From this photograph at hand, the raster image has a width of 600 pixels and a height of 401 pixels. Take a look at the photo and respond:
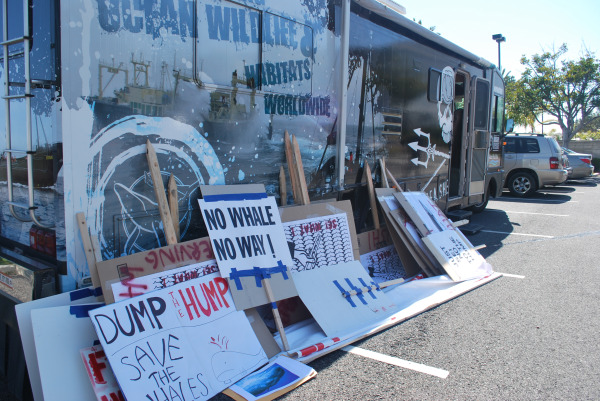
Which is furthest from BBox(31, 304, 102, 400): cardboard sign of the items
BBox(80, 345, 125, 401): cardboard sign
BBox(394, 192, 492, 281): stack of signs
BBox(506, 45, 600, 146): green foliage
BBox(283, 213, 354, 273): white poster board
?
BBox(506, 45, 600, 146): green foliage

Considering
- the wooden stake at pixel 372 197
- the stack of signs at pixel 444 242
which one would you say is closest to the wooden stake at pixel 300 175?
the wooden stake at pixel 372 197

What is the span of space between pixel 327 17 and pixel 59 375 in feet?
12.3

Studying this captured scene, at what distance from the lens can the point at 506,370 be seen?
3.15 metres

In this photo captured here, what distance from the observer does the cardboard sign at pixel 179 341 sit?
257cm

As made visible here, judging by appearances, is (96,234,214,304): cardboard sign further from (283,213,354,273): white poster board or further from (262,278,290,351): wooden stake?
(283,213,354,273): white poster board

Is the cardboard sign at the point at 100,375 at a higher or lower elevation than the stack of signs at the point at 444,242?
lower

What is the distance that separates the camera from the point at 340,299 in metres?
3.93

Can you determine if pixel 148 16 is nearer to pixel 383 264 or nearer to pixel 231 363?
pixel 231 363

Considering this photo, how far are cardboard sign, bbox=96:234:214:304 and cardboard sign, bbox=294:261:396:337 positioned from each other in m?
0.95

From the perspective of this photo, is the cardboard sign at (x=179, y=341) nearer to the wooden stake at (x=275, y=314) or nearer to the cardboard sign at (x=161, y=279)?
the cardboard sign at (x=161, y=279)

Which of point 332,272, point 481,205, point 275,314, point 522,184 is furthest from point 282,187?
point 522,184

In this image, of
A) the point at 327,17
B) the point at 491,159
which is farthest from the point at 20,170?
the point at 491,159

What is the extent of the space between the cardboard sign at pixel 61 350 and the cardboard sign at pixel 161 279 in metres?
0.27

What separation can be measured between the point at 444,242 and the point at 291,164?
84.4 inches
